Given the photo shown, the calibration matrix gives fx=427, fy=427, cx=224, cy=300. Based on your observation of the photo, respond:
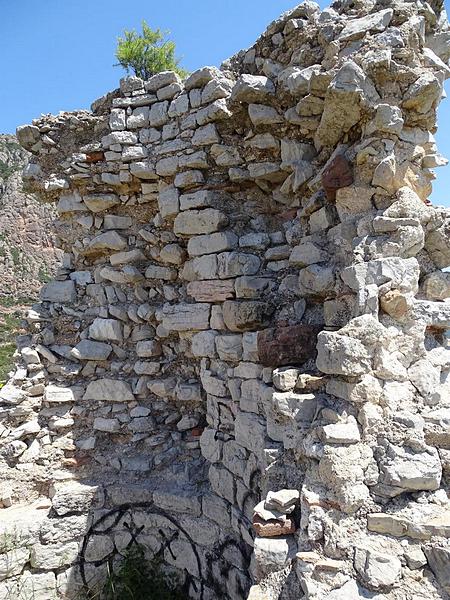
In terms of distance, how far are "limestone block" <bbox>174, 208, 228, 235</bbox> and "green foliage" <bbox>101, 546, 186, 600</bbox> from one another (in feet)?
8.94

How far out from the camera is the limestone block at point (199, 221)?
11.1ft

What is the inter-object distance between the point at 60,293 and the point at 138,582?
2.65 metres

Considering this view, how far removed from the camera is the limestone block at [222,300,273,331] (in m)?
3.09

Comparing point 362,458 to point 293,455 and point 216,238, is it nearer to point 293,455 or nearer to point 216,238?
point 293,455

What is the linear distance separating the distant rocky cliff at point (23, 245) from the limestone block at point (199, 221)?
15451mm

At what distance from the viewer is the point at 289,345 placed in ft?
8.96

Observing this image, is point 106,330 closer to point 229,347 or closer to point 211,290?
point 211,290

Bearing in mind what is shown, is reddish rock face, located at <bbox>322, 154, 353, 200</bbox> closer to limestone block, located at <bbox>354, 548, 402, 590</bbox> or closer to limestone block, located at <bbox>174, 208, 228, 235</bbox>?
limestone block, located at <bbox>174, 208, 228, 235</bbox>

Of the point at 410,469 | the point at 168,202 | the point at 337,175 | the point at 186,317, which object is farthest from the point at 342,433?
the point at 168,202

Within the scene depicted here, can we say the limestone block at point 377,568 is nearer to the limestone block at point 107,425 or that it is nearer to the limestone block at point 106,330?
the limestone block at point 107,425

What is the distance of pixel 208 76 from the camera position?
3424 millimetres

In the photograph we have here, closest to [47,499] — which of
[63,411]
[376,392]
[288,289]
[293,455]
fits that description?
[63,411]

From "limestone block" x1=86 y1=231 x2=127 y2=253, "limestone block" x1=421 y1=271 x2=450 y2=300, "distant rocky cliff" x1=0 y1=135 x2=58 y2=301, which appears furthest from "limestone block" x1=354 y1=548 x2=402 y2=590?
"distant rocky cliff" x1=0 y1=135 x2=58 y2=301

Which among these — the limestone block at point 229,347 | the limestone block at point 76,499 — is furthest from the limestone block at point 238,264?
the limestone block at point 76,499
